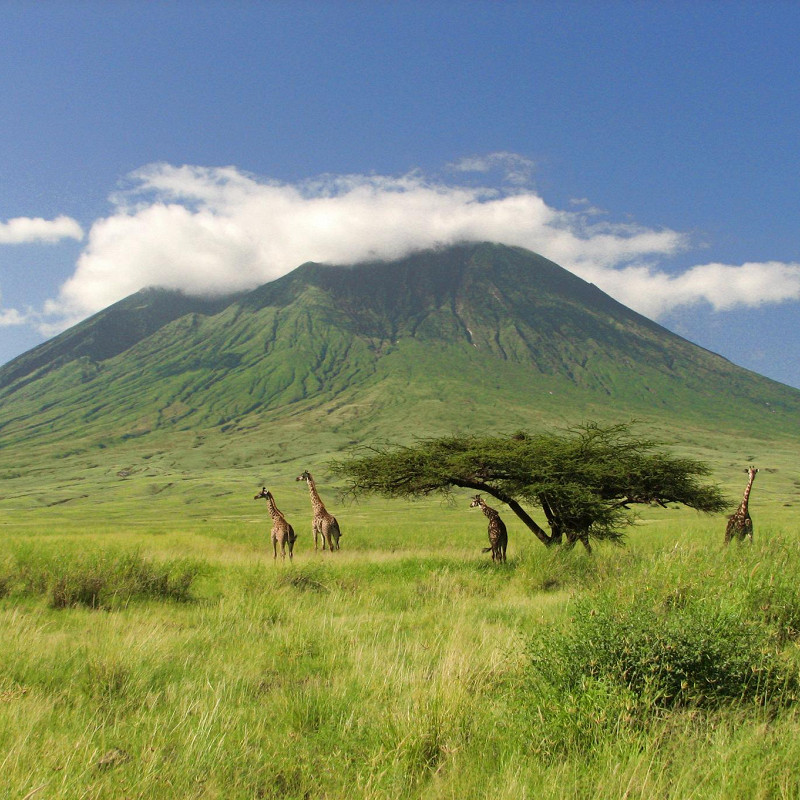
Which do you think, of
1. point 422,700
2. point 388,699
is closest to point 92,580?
point 388,699

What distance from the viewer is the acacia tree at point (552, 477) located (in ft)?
59.0

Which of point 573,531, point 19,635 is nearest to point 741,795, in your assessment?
point 19,635

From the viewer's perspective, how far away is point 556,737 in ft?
14.3

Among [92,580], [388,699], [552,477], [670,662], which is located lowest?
[92,580]

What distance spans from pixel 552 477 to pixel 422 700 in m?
14.4

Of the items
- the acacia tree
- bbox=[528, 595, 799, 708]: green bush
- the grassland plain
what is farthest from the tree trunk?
bbox=[528, 595, 799, 708]: green bush

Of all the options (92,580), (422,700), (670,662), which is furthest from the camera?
(92,580)

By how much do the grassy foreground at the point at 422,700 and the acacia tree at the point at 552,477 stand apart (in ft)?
28.0

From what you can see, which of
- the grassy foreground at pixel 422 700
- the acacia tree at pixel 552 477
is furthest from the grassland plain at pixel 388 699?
the acacia tree at pixel 552 477

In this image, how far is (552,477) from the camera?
18438 mm

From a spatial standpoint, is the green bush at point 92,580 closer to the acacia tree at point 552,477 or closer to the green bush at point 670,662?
the acacia tree at point 552,477

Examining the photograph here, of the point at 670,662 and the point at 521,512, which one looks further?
the point at 521,512

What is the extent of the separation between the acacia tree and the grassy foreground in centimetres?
855

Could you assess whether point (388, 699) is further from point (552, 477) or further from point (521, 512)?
point (552, 477)
